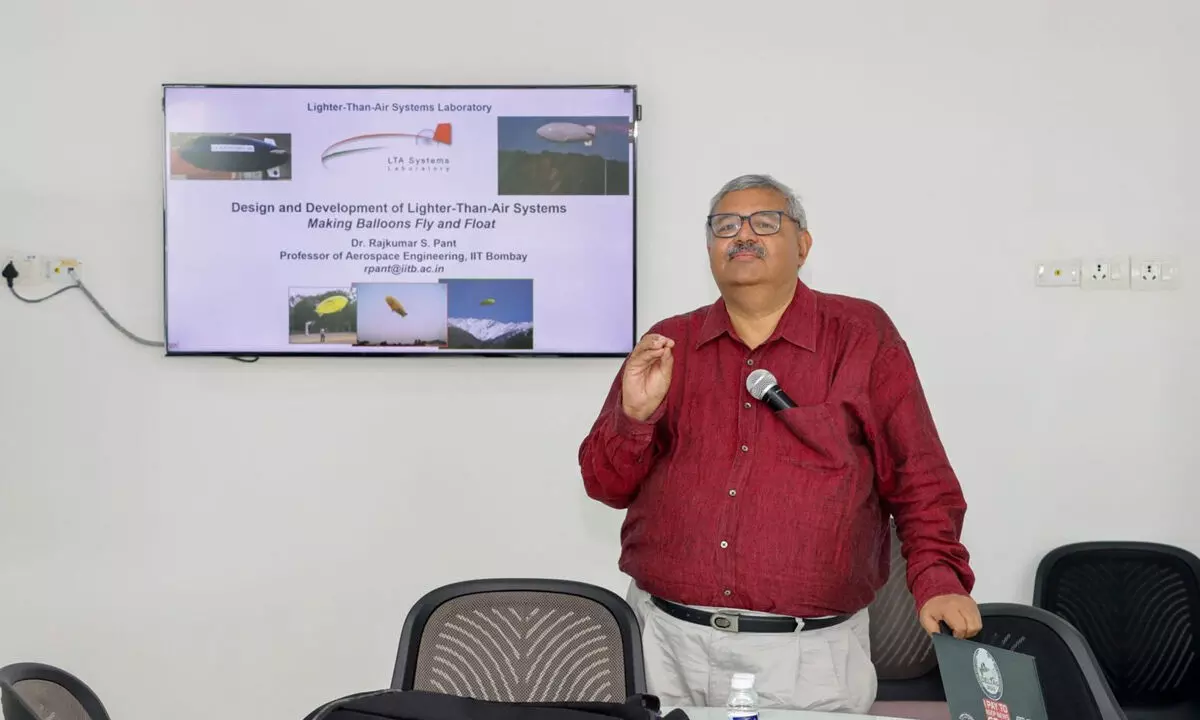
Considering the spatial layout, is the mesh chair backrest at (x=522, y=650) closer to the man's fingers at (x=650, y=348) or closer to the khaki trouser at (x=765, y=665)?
the khaki trouser at (x=765, y=665)

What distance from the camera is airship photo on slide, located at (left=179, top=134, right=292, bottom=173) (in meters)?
3.26

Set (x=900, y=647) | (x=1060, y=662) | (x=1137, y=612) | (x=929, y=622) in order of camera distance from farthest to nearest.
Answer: (x=1137, y=612)
(x=900, y=647)
(x=929, y=622)
(x=1060, y=662)

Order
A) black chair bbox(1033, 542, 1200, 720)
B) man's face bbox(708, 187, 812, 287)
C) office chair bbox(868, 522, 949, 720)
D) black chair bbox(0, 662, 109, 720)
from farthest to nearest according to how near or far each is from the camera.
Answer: black chair bbox(1033, 542, 1200, 720) → office chair bbox(868, 522, 949, 720) → man's face bbox(708, 187, 812, 287) → black chair bbox(0, 662, 109, 720)

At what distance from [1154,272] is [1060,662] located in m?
1.92

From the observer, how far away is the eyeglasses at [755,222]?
2.24m

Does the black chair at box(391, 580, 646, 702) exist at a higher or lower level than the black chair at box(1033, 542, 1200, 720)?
higher

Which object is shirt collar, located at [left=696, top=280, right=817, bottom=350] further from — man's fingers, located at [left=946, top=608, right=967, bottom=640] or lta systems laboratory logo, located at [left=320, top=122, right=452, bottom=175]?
lta systems laboratory logo, located at [left=320, top=122, right=452, bottom=175]

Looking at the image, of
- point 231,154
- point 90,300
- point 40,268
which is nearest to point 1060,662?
point 231,154

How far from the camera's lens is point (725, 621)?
213 cm

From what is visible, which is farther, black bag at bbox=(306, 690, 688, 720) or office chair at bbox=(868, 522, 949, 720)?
office chair at bbox=(868, 522, 949, 720)

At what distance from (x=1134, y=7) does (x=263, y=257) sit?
2.87m

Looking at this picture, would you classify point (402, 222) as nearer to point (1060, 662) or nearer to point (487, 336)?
point (487, 336)

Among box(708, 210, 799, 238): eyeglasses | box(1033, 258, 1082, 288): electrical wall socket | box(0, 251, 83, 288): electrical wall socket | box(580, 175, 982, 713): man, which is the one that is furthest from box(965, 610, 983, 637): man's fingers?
box(0, 251, 83, 288): electrical wall socket

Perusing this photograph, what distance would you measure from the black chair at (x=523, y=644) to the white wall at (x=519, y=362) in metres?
1.22
